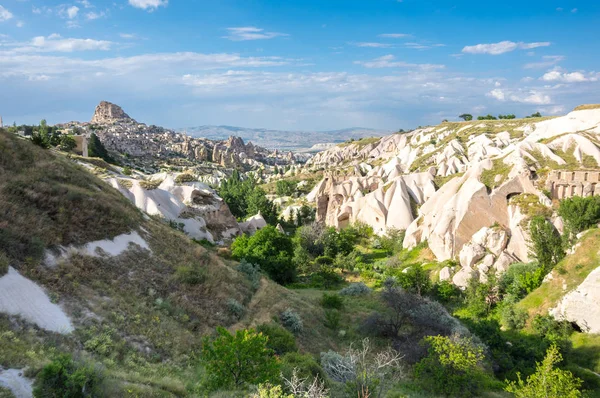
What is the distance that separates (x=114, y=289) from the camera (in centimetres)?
1418

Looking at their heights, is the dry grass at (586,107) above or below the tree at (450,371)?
above

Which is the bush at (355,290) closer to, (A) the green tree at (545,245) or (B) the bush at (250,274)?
(B) the bush at (250,274)

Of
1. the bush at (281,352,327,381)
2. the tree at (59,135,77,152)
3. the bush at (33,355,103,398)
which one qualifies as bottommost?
the bush at (281,352,327,381)

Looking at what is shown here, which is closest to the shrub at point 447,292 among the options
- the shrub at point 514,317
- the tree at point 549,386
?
the shrub at point 514,317

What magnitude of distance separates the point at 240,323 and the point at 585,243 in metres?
20.9

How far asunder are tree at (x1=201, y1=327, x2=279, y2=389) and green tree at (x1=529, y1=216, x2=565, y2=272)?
22.5 meters

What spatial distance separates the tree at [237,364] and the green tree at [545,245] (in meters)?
22.5

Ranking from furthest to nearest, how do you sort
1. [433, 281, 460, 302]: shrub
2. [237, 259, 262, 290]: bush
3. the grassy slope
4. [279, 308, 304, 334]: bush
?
[433, 281, 460, 302]: shrub → [237, 259, 262, 290]: bush → [279, 308, 304, 334]: bush → the grassy slope

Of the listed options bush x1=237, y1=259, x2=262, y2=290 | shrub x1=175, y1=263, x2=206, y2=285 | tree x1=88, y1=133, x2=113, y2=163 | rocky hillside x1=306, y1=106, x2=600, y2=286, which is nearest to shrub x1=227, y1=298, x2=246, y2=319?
shrub x1=175, y1=263, x2=206, y2=285

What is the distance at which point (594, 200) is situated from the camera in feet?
81.4

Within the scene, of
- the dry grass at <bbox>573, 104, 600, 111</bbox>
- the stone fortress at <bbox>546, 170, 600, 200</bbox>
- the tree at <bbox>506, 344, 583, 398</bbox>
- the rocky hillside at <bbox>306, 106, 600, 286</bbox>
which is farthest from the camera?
the dry grass at <bbox>573, 104, 600, 111</bbox>

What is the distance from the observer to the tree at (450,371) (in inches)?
520

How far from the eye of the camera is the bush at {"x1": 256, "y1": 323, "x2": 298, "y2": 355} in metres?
13.8

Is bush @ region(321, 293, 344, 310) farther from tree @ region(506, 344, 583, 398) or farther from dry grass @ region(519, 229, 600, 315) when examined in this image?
tree @ region(506, 344, 583, 398)
